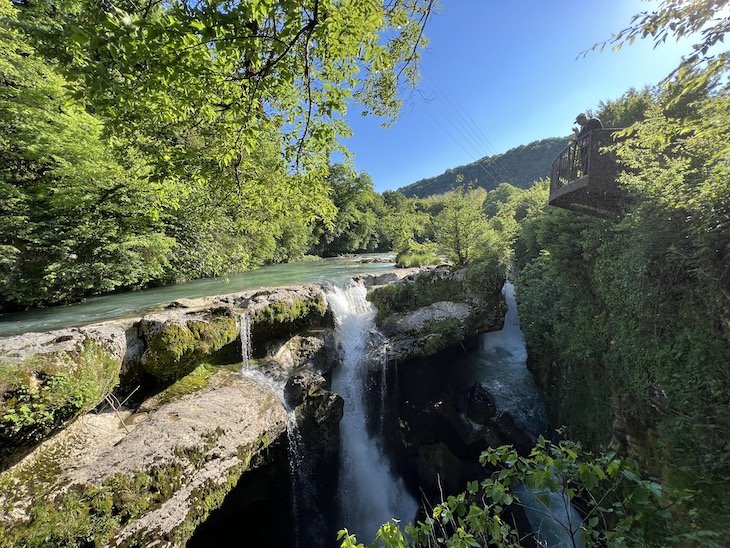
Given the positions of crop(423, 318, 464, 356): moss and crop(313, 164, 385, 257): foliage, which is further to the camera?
crop(313, 164, 385, 257): foliage

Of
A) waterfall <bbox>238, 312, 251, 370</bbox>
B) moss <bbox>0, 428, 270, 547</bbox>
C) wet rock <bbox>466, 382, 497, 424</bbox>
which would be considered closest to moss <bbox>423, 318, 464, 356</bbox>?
wet rock <bbox>466, 382, 497, 424</bbox>

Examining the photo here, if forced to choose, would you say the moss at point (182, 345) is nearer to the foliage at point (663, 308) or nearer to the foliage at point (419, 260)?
the foliage at point (663, 308)

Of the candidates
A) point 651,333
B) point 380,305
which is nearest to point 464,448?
point 380,305

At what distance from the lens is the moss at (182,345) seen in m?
6.37

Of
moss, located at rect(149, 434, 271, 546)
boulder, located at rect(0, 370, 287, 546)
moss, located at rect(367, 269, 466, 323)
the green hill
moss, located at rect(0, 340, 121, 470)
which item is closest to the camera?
boulder, located at rect(0, 370, 287, 546)

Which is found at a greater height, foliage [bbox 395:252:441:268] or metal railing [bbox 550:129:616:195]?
metal railing [bbox 550:129:616:195]

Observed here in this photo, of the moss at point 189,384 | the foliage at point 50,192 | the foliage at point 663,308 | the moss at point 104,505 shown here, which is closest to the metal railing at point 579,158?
the foliage at point 663,308

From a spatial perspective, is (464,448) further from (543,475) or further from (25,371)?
(25,371)

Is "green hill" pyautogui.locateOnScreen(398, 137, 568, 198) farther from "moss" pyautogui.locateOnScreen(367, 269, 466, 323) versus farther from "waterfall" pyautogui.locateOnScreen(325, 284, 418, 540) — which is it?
"waterfall" pyautogui.locateOnScreen(325, 284, 418, 540)

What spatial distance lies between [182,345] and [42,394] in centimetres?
234

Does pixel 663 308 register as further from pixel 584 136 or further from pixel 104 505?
pixel 104 505

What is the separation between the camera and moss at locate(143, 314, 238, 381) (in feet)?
20.9

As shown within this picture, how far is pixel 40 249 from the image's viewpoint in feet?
29.9

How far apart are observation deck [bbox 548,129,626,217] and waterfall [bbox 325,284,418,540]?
645cm
